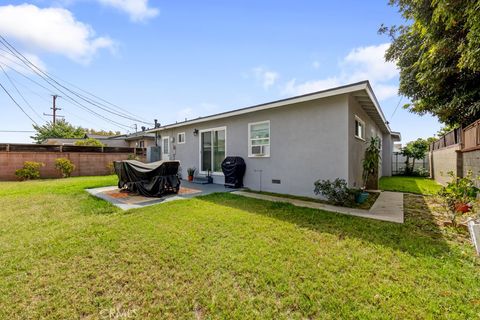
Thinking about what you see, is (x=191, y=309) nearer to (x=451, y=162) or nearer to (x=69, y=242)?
(x=69, y=242)

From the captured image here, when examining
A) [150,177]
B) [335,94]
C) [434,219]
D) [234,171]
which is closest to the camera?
[434,219]

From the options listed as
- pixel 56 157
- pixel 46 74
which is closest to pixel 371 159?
pixel 56 157

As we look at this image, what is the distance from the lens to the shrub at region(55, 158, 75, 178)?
464 inches

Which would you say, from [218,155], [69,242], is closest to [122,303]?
[69,242]

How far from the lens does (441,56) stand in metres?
6.05

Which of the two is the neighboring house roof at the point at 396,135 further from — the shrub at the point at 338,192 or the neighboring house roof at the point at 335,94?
the shrub at the point at 338,192

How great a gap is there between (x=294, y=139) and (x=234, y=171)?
2.47 metres

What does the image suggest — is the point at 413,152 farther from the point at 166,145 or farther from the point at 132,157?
the point at 132,157

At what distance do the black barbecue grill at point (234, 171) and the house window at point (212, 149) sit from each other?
75 centimetres

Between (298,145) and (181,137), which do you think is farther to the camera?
(181,137)

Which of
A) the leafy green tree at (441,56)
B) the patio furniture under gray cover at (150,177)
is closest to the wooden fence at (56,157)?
the patio furniture under gray cover at (150,177)

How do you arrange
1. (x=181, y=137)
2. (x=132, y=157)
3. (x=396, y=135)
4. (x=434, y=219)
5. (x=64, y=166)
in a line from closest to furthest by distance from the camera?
1. (x=434, y=219)
2. (x=181, y=137)
3. (x=64, y=166)
4. (x=132, y=157)
5. (x=396, y=135)

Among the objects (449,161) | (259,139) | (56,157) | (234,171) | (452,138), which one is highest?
(452,138)

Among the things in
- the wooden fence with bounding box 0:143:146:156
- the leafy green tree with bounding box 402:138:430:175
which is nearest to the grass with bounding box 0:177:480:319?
the wooden fence with bounding box 0:143:146:156
